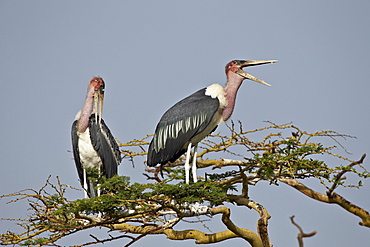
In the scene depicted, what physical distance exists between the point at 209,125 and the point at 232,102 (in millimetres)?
390

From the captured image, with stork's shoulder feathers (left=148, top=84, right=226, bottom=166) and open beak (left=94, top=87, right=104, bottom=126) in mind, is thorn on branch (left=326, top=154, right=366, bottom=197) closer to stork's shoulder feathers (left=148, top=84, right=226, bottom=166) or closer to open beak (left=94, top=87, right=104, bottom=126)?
stork's shoulder feathers (left=148, top=84, right=226, bottom=166)

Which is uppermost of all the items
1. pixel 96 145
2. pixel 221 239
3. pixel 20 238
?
pixel 96 145

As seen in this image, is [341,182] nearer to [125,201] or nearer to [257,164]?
[257,164]

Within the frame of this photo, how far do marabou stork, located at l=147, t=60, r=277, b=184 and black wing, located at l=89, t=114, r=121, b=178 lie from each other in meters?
0.62

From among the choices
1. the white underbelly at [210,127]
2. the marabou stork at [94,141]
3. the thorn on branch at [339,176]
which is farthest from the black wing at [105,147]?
the thorn on branch at [339,176]

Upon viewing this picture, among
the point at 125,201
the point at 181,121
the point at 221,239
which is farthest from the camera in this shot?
the point at 221,239

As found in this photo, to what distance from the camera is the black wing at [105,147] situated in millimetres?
6832

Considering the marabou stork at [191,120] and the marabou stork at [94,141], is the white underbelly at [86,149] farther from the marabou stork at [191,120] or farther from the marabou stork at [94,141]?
the marabou stork at [191,120]

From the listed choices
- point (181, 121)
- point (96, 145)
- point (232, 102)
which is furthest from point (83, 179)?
point (232, 102)

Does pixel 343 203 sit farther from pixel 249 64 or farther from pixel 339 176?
pixel 249 64

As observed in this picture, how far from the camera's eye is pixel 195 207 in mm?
5910

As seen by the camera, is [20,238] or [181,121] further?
[181,121]

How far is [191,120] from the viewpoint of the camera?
624 cm

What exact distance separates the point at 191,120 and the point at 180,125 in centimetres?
16
